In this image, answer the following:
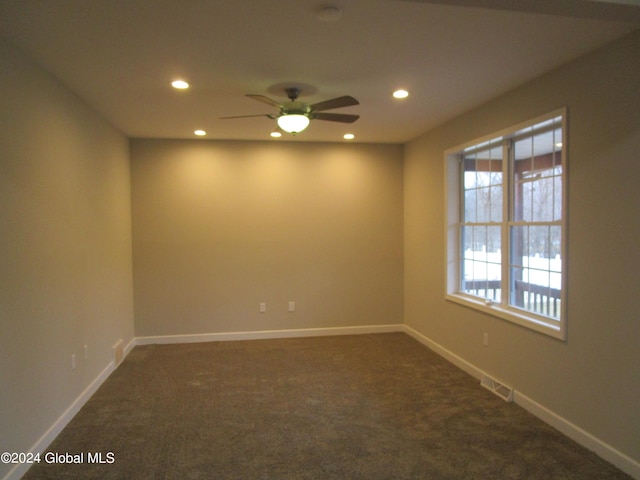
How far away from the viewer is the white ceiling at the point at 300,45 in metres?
2.13

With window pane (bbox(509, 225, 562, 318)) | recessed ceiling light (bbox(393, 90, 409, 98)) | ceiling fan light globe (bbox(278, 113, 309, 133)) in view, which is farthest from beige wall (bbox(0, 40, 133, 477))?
window pane (bbox(509, 225, 562, 318))

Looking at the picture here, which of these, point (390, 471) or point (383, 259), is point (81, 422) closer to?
point (390, 471)

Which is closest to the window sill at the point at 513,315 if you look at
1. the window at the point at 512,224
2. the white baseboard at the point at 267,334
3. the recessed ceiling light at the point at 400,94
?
the window at the point at 512,224

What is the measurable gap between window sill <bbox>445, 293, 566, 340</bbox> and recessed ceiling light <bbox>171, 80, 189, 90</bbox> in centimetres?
325

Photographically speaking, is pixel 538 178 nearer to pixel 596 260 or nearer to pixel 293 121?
pixel 596 260

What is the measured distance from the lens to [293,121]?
324cm

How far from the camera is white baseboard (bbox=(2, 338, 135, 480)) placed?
2416 millimetres

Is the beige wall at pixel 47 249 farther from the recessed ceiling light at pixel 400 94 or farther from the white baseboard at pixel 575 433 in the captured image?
the white baseboard at pixel 575 433

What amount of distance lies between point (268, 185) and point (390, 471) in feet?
12.5

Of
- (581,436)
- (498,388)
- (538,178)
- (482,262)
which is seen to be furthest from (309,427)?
(538,178)

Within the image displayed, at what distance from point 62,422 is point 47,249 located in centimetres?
128

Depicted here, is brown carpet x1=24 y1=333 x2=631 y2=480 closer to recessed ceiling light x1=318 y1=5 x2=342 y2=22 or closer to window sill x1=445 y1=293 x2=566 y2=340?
window sill x1=445 y1=293 x2=566 y2=340

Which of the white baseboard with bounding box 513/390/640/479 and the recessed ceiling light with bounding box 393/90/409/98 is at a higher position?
the recessed ceiling light with bounding box 393/90/409/98

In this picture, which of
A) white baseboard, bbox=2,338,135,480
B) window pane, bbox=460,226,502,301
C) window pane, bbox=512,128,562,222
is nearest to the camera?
white baseboard, bbox=2,338,135,480
